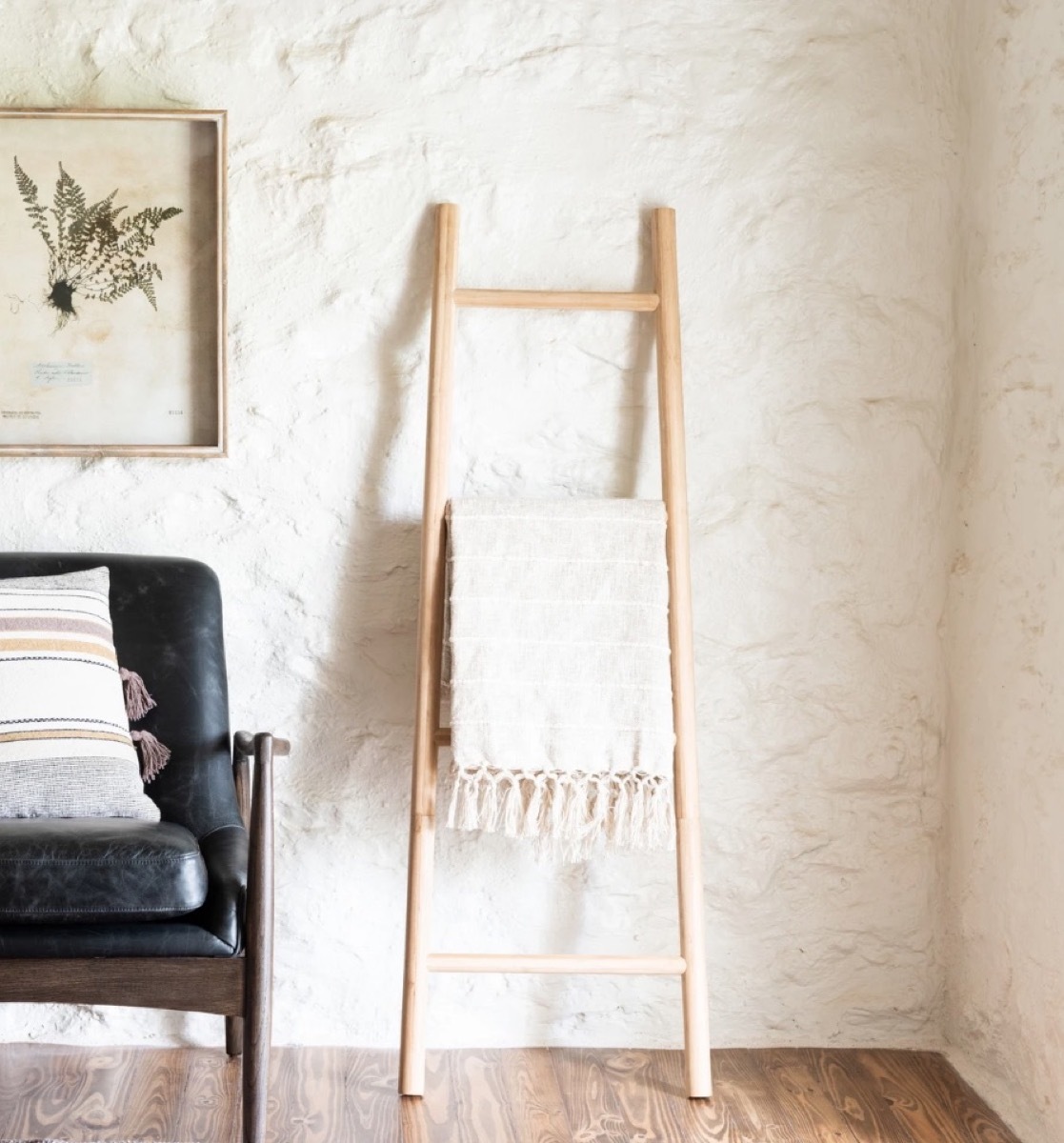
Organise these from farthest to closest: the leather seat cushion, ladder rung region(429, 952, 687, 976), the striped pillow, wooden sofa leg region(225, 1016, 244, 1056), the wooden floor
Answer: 1. wooden sofa leg region(225, 1016, 244, 1056)
2. ladder rung region(429, 952, 687, 976)
3. the wooden floor
4. the striped pillow
5. the leather seat cushion

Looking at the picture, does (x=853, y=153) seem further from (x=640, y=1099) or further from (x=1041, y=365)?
(x=640, y=1099)

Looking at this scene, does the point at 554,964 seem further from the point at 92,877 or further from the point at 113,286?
the point at 113,286

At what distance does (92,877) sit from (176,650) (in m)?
0.52

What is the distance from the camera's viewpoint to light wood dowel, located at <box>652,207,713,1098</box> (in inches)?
73.6

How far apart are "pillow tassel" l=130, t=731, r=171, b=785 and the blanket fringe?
436 millimetres

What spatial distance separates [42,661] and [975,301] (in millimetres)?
1551

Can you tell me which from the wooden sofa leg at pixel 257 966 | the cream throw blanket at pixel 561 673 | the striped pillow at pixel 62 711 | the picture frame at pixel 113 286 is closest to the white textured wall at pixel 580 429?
the picture frame at pixel 113 286

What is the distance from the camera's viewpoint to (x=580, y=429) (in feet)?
6.68

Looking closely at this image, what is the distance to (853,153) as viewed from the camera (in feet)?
6.66

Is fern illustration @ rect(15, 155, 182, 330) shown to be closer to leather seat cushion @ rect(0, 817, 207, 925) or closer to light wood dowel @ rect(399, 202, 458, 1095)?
light wood dowel @ rect(399, 202, 458, 1095)

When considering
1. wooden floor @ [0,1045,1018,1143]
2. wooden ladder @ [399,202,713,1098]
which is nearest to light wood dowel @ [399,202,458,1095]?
wooden ladder @ [399,202,713,1098]

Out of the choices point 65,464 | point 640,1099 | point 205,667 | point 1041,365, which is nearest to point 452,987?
point 640,1099

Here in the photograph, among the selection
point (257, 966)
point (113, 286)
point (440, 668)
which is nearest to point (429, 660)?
point (440, 668)

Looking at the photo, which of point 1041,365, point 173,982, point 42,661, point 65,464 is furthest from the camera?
point 65,464
